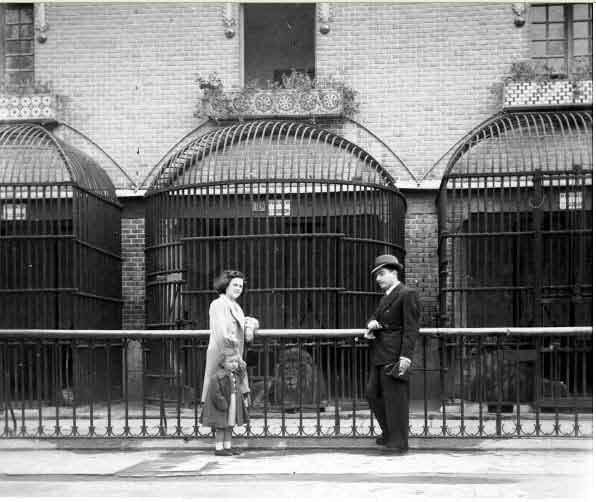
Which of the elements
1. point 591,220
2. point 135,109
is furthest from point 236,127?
point 591,220

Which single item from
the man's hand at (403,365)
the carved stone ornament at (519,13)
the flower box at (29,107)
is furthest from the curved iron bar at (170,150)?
the man's hand at (403,365)

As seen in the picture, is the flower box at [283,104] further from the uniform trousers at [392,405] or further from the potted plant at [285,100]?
the uniform trousers at [392,405]

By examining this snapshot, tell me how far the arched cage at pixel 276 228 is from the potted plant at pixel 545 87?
94.8 inches

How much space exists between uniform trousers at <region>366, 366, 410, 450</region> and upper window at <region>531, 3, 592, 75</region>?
8112 mm

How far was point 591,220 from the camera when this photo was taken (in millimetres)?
13664

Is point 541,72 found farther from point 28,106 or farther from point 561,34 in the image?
point 28,106

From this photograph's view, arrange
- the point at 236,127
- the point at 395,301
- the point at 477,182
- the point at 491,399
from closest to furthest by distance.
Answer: the point at 395,301 → the point at 491,399 → the point at 477,182 → the point at 236,127

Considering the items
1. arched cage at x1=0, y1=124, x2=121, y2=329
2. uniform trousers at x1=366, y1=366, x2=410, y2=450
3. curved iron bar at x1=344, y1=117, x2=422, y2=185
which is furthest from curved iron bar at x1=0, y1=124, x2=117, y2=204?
uniform trousers at x1=366, y1=366, x2=410, y2=450

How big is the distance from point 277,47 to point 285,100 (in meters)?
1.22

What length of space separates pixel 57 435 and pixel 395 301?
3493mm

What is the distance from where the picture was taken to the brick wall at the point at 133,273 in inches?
636

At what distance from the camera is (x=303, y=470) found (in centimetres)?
859

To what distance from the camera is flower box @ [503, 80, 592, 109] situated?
1557cm

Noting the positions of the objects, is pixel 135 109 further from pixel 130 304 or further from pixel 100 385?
pixel 100 385
